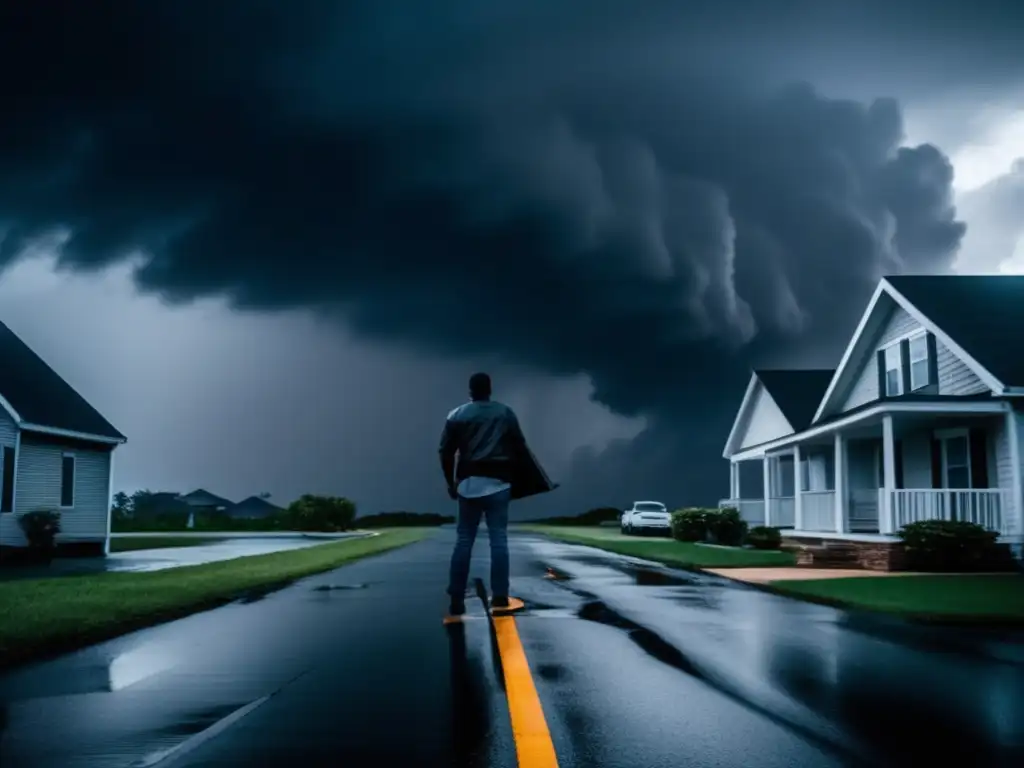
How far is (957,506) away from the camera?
76.9 ft

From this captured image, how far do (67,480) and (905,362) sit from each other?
934 inches

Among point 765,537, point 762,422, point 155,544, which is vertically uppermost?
point 762,422

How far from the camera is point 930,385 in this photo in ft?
88.8

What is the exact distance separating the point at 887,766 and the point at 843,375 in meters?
28.5

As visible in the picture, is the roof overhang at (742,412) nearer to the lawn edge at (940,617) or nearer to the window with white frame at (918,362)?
the window with white frame at (918,362)

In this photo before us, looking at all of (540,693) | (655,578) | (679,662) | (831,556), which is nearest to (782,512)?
(831,556)

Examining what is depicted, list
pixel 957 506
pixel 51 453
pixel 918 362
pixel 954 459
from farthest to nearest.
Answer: pixel 51 453 → pixel 918 362 → pixel 954 459 → pixel 957 506

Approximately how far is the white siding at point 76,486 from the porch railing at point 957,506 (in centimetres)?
2184

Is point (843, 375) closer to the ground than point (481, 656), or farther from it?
farther from it

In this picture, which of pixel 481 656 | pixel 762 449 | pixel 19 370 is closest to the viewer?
pixel 481 656

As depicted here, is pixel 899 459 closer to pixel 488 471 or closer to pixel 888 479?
A: pixel 888 479

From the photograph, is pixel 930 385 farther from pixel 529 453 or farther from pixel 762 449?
pixel 529 453

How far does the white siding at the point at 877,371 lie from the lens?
82.4 ft

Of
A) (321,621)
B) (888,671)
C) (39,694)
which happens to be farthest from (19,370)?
(888,671)
